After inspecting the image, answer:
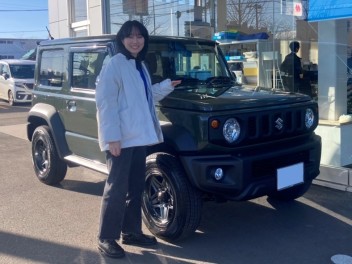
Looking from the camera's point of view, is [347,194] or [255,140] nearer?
[255,140]

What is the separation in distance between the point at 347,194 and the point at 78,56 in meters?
3.54

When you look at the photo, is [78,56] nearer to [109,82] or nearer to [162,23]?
[109,82]

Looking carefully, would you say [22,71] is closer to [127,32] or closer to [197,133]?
[127,32]

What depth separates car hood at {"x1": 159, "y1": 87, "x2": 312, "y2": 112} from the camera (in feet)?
12.6

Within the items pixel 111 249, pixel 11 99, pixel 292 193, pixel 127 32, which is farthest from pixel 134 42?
pixel 11 99

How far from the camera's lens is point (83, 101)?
16.4 ft

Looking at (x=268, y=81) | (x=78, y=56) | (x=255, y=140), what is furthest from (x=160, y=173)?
(x=268, y=81)

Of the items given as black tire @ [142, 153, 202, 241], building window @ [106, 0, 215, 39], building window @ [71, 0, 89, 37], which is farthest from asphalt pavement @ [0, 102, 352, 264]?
building window @ [71, 0, 89, 37]

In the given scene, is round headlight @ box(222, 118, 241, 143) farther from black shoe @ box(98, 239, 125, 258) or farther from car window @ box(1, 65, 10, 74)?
car window @ box(1, 65, 10, 74)

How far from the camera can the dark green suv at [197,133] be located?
3.83 metres

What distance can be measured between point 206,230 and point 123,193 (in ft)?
3.50

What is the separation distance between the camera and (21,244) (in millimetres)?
4184

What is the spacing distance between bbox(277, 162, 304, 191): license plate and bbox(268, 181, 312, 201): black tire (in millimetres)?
650

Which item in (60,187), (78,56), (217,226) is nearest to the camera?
(217,226)
